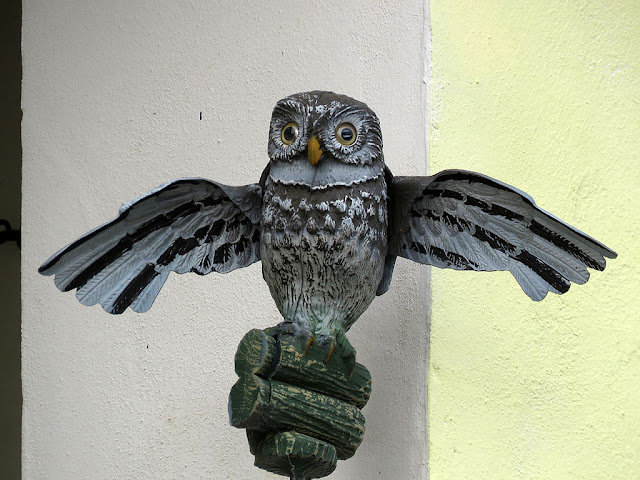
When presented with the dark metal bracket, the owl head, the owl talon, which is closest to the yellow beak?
the owl head

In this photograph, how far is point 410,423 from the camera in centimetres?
149

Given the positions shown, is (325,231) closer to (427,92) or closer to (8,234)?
(427,92)

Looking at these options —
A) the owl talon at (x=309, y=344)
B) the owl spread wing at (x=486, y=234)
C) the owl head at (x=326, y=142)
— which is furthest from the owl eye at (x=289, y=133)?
the owl talon at (x=309, y=344)

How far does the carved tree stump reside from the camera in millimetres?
1240

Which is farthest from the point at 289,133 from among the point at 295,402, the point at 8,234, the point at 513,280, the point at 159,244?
the point at 8,234

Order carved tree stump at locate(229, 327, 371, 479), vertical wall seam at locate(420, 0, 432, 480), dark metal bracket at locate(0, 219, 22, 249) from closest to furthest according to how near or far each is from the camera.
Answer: carved tree stump at locate(229, 327, 371, 479)
vertical wall seam at locate(420, 0, 432, 480)
dark metal bracket at locate(0, 219, 22, 249)

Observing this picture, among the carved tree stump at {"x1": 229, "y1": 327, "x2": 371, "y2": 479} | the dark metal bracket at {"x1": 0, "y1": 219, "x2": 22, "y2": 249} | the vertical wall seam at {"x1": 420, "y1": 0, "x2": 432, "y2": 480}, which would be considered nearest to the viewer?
the carved tree stump at {"x1": 229, "y1": 327, "x2": 371, "y2": 479}

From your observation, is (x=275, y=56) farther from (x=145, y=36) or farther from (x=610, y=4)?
(x=610, y=4)

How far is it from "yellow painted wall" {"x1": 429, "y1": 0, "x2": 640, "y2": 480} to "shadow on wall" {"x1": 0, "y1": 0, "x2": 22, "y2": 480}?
1.69m

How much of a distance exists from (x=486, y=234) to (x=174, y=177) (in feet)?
2.64

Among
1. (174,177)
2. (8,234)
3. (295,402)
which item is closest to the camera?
(295,402)

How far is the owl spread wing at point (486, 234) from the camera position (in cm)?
127

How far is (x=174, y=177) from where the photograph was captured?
6.37 ft

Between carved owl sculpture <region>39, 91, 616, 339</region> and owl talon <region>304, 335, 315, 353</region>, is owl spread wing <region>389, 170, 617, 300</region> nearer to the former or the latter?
carved owl sculpture <region>39, 91, 616, 339</region>
